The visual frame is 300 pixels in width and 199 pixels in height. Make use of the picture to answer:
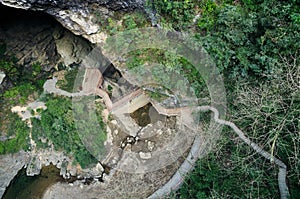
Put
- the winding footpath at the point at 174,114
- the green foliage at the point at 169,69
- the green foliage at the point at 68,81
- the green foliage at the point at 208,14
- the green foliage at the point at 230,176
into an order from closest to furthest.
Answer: the green foliage at the point at 230,176, the winding footpath at the point at 174,114, the green foliage at the point at 208,14, the green foliage at the point at 169,69, the green foliage at the point at 68,81

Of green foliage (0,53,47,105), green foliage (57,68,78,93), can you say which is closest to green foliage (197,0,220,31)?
green foliage (57,68,78,93)

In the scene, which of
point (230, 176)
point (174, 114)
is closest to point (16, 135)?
point (174, 114)

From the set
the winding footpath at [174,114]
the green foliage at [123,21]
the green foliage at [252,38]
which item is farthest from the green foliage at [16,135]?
the green foliage at [252,38]

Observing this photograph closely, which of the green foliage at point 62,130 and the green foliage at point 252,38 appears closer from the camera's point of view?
the green foliage at point 252,38

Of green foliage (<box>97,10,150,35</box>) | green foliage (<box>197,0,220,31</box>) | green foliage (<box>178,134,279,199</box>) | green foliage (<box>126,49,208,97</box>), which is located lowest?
green foliage (<box>178,134,279,199</box>)

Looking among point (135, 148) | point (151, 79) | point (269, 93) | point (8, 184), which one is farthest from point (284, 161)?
point (8, 184)

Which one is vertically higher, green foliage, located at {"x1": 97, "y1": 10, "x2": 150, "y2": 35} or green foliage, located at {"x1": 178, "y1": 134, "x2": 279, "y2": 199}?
green foliage, located at {"x1": 97, "y1": 10, "x2": 150, "y2": 35}

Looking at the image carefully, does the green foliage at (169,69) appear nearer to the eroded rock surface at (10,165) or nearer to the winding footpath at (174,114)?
the winding footpath at (174,114)

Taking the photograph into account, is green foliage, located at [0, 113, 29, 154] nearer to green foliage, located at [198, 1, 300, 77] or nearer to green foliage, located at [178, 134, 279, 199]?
green foliage, located at [178, 134, 279, 199]
